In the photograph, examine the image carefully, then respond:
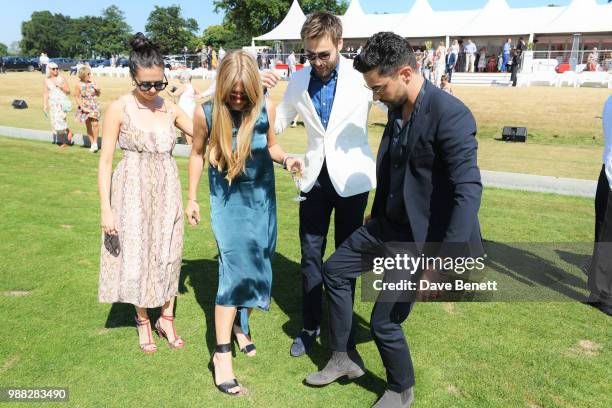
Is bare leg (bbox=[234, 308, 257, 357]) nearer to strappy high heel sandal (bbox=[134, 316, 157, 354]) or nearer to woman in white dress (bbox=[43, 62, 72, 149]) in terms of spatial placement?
strappy high heel sandal (bbox=[134, 316, 157, 354])

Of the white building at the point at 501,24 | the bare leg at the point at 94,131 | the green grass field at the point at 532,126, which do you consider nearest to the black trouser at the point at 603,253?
the green grass field at the point at 532,126

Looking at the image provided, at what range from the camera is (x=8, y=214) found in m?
6.70

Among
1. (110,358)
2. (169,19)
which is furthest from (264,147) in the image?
(169,19)

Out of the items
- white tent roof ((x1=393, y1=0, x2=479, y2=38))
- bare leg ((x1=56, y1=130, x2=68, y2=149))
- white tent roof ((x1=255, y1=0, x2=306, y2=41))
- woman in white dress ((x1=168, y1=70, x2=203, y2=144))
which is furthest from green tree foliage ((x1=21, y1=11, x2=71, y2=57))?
woman in white dress ((x1=168, y1=70, x2=203, y2=144))

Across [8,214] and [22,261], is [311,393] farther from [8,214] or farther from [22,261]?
[8,214]

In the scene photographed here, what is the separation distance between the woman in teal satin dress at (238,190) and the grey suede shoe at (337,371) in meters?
0.51

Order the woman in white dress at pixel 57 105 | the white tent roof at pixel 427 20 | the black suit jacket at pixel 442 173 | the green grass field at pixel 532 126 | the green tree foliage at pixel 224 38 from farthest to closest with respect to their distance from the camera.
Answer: the green tree foliage at pixel 224 38 → the white tent roof at pixel 427 20 → the woman in white dress at pixel 57 105 → the green grass field at pixel 532 126 → the black suit jacket at pixel 442 173

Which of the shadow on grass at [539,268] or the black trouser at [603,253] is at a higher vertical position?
the black trouser at [603,253]

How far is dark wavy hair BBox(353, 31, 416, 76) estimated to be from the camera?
2.50 m

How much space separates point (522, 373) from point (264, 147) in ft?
7.88

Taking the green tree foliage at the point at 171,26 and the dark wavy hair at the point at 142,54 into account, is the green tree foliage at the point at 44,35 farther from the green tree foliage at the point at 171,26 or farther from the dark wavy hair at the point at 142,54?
the dark wavy hair at the point at 142,54

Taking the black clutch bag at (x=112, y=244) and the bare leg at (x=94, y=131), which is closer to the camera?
the black clutch bag at (x=112, y=244)

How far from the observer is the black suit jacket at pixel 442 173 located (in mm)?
2396

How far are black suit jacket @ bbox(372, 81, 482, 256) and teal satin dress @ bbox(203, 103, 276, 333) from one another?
1.10 metres
